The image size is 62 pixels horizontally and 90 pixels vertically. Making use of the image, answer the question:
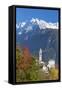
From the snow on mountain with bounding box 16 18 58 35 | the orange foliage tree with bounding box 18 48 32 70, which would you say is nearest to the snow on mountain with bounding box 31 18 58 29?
the snow on mountain with bounding box 16 18 58 35

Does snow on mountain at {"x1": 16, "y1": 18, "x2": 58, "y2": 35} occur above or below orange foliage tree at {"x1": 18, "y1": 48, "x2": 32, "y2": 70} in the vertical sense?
above

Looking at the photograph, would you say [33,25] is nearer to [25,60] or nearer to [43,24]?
[43,24]

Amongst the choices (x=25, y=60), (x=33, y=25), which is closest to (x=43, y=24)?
(x=33, y=25)

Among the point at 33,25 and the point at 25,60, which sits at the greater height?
the point at 33,25

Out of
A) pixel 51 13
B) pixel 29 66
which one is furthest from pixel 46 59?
pixel 51 13

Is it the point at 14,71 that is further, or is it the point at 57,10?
the point at 57,10

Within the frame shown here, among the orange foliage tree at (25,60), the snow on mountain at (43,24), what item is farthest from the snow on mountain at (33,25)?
the orange foliage tree at (25,60)

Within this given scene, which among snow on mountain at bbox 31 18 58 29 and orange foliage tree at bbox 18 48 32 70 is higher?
snow on mountain at bbox 31 18 58 29

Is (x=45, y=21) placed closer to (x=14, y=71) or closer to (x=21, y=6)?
(x=21, y=6)

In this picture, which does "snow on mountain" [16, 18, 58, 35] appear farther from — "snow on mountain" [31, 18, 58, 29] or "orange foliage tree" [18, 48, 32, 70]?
"orange foliage tree" [18, 48, 32, 70]

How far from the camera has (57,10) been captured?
250 centimetres
